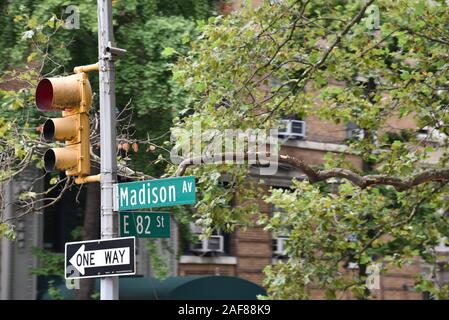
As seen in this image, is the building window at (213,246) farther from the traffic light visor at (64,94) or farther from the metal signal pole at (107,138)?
the traffic light visor at (64,94)

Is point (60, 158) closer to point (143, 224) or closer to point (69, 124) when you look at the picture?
point (69, 124)

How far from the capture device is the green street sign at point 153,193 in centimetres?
1042

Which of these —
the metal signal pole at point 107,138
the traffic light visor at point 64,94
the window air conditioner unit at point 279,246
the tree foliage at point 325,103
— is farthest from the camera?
the window air conditioner unit at point 279,246

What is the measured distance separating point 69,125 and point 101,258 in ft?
4.91

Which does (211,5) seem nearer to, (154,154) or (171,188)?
(154,154)

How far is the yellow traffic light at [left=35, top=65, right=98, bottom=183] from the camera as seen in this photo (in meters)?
10.7

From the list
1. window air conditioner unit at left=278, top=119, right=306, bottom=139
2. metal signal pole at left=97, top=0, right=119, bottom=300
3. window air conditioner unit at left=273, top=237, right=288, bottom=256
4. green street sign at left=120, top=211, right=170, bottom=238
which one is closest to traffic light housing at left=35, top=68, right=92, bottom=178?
metal signal pole at left=97, top=0, right=119, bottom=300

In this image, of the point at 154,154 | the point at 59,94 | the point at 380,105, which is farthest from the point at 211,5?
the point at 59,94

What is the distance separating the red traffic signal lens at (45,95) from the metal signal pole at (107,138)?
0.68 metres

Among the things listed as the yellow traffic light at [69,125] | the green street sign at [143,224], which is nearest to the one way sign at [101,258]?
the green street sign at [143,224]

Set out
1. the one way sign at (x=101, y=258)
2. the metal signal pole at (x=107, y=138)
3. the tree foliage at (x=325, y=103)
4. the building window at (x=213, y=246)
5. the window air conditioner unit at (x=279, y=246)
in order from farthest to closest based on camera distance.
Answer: the window air conditioner unit at (x=279, y=246) < the building window at (x=213, y=246) < the tree foliage at (x=325, y=103) < the metal signal pole at (x=107, y=138) < the one way sign at (x=101, y=258)

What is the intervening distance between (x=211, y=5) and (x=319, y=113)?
4495 millimetres

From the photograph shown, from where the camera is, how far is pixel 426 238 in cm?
1753

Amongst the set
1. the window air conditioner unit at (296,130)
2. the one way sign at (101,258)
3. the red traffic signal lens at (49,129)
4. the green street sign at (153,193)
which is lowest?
the one way sign at (101,258)
